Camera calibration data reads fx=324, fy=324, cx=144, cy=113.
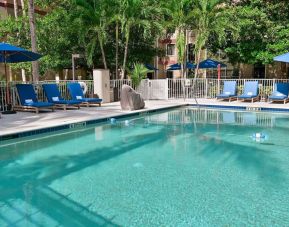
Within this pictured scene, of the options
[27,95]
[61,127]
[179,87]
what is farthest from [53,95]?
[179,87]

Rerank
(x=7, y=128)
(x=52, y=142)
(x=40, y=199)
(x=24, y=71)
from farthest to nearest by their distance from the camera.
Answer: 1. (x=24, y=71)
2. (x=7, y=128)
3. (x=52, y=142)
4. (x=40, y=199)

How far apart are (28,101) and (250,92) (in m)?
10.9

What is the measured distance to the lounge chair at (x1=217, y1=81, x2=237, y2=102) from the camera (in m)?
17.2

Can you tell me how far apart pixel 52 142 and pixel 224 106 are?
9527mm

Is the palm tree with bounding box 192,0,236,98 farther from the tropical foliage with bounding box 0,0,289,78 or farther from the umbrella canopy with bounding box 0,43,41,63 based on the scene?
the umbrella canopy with bounding box 0,43,41,63

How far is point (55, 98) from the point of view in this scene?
14.0 m

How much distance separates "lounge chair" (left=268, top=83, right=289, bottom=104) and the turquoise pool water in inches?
233

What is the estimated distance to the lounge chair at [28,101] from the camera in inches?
501

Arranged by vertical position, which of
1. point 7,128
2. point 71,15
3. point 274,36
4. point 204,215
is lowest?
point 204,215

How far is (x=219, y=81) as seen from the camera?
18828 millimetres

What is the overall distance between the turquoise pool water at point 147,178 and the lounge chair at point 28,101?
3.36 meters

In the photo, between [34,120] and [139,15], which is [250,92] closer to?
[139,15]

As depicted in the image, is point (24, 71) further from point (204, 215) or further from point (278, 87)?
point (204, 215)

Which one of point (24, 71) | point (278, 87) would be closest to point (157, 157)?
point (278, 87)
